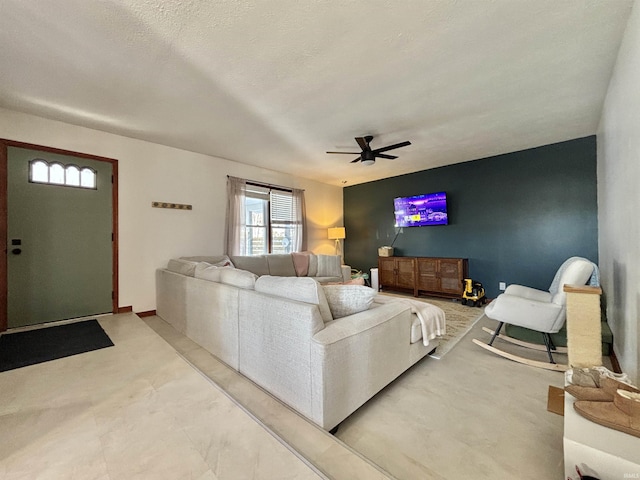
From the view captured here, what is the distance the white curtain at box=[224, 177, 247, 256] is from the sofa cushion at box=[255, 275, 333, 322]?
9.41 ft

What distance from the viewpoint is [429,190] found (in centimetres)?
525

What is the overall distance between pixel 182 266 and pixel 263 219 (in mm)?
2035

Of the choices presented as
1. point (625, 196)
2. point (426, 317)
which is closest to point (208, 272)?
point (426, 317)

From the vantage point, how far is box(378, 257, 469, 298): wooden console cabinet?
450cm

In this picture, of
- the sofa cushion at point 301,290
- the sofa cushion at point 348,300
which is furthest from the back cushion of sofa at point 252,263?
the sofa cushion at point 348,300

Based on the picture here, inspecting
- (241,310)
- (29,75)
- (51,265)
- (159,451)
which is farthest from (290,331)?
(51,265)

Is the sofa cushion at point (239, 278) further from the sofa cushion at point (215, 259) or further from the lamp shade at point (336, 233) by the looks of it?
the lamp shade at point (336, 233)

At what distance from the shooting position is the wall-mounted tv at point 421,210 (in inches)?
195

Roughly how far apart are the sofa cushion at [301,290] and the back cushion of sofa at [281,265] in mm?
2638

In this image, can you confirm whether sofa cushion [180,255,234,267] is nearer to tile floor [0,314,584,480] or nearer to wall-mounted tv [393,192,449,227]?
tile floor [0,314,584,480]

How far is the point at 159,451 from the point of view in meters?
1.28

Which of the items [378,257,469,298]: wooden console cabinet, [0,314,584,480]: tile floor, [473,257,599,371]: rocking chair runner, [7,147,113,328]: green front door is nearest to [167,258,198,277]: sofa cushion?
[7,147,113,328]: green front door

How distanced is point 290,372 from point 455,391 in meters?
1.18

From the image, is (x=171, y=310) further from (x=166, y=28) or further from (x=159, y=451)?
(x=166, y=28)
